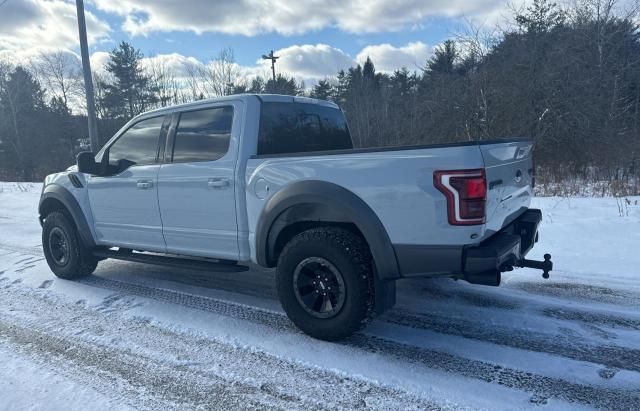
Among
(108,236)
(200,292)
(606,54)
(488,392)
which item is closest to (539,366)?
(488,392)

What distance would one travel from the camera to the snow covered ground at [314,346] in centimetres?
267

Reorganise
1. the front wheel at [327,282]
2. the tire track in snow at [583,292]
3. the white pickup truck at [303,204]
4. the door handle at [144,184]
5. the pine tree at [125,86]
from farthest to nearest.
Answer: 1. the pine tree at [125,86]
2. the door handle at [144,184]
3. the tire track in snow at [583,292]
4. the front wheel at [327,282]
5. the white pickup truck at [303,204]

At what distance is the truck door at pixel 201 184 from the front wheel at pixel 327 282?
71cm

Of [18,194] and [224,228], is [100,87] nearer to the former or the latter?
[18,194]

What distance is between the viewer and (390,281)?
3336mm

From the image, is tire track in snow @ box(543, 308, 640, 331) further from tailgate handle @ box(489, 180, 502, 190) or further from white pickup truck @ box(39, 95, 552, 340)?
tailgate handle @ box(489, 180, 502, 190)

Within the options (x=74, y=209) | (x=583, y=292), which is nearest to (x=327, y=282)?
(x=583, y=292)

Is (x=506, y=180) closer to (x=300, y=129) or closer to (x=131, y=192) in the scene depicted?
(x=300, y=129)

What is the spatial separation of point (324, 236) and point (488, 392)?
1.51 metres

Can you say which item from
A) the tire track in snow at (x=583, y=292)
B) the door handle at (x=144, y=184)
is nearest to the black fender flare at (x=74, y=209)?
the door handle at (x=144, y=184)

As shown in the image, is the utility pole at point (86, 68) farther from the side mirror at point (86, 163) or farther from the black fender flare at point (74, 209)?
the side mirror at point (86, 163)

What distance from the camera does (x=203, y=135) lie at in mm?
4113

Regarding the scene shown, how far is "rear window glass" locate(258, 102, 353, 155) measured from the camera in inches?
158

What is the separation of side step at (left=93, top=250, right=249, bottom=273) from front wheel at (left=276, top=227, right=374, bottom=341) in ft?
2.16
